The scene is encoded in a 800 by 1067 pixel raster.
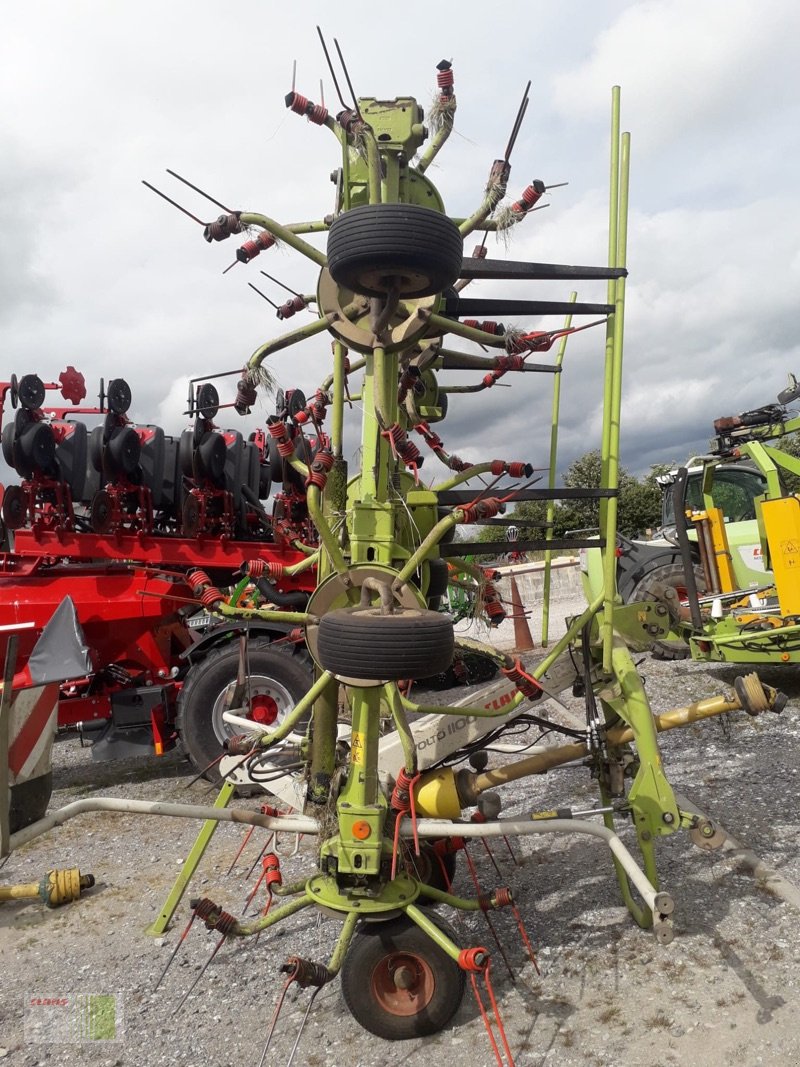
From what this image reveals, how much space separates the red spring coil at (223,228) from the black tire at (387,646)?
166 cm

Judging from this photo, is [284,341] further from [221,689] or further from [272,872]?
[221,689]

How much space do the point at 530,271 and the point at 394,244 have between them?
90 centimetres

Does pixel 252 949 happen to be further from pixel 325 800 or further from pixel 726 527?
pixel 726 527

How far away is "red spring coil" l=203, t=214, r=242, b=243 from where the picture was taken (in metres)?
2.94

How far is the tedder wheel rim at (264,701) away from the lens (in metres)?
5.75

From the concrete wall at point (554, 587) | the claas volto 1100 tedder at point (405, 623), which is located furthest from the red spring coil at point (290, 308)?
the concrete wall at point (554, 587)

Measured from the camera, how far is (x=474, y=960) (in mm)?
2471

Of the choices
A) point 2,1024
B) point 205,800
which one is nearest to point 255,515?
point 205,800

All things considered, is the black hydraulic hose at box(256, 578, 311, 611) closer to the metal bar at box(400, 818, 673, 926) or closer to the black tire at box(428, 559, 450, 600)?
the black tire at box(428, 559, 450, 600)

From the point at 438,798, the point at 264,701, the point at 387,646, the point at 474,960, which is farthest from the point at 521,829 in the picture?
the point at 264,701

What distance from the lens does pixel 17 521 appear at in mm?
6004

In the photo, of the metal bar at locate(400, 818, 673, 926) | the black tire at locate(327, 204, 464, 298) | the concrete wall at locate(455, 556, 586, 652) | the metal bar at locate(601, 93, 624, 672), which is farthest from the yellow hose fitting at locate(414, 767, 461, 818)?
the concrete wall at locate(455, 556, 586, 652)

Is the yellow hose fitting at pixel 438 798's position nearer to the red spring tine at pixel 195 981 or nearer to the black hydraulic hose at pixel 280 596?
the red spring tine at pixel 195 981

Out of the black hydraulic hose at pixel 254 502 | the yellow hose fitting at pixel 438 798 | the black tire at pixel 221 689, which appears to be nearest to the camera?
the yellow hose fitting at pixel 438 798
